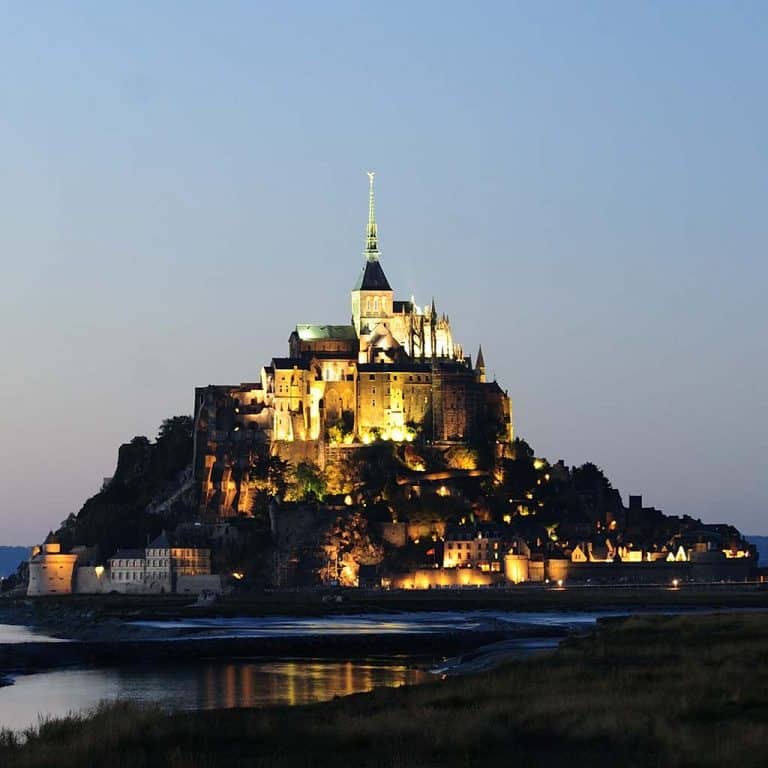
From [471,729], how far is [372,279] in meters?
144

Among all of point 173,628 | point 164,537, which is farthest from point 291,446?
point 173,628

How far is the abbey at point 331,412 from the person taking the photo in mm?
149750

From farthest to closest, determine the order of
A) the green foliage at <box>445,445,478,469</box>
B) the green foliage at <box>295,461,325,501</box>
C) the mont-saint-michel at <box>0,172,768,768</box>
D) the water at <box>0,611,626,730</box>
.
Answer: the green foliage at <box>445,445,478,469</box> → the green foliage at <box>295,461,325,501</box> → the mont-saint-michel at <box>0,172,768,768</box> → the water at <box>0,611,626,730</box>

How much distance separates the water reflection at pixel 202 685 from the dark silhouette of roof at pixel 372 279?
105625mm

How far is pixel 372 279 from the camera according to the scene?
559 ft

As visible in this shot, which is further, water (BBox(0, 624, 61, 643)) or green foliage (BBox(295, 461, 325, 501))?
green foliage (BBox(295, 461, 325, 501))

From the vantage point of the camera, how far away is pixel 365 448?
148875 mm

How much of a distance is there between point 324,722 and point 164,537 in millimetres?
109625

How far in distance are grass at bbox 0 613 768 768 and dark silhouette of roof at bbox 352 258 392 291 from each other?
132411 millimetres

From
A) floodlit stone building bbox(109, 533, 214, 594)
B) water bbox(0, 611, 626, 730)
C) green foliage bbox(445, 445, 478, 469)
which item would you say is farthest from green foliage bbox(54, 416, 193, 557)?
water bbox(0, 611, 626, 730)

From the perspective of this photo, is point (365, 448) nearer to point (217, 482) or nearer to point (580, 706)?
point (217, 482)

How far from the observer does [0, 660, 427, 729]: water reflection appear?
45.9 metres

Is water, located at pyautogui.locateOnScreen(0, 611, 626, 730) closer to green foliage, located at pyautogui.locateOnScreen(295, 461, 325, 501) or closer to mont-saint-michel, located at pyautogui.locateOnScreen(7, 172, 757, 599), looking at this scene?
mont-saint-michel, located at pyautogui.locateOnScreen(7, 172, 757, 599)

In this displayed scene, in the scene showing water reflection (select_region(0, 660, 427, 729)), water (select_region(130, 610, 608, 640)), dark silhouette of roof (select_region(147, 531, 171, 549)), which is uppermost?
dark silhouette of roof (select_region(147, 531, 171, 549))
